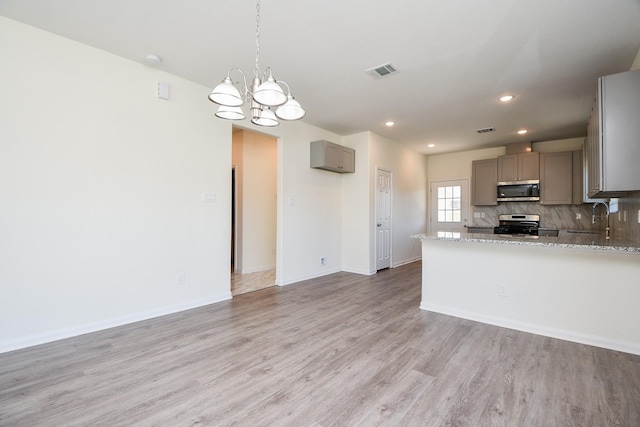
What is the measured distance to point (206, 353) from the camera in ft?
7.92

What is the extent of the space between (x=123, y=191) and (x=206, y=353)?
187 centimetres

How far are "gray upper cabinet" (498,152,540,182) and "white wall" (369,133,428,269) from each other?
1790 mm

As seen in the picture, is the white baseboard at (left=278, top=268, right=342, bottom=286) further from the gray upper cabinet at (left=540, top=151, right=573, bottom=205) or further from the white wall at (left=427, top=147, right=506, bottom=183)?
the gray upper cabinet at (left=540, top=151, right=573, bottom=205)

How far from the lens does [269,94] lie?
74.8 inches

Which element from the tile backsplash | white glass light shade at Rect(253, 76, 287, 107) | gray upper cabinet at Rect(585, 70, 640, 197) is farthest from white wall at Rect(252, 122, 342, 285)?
gray upper cabinet at Rect(585, 70, 640, 197)

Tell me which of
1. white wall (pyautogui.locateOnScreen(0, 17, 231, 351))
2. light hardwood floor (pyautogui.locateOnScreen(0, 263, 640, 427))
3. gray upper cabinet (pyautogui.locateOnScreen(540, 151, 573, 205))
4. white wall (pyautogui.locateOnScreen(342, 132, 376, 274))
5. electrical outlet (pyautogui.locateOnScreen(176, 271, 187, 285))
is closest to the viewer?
light hardwood floor (pyautogui.locateOnScreen(0, 263, 640, 427))

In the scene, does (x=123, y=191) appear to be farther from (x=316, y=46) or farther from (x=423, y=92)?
(x=423, y=92)

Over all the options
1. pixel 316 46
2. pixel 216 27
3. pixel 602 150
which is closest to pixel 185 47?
pixel 216 27

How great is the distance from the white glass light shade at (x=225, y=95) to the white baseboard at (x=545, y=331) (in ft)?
10.2

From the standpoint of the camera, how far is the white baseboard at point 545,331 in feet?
8.18

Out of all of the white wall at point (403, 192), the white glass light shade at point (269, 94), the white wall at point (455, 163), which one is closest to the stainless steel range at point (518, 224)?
the white wall at point (455, 163)

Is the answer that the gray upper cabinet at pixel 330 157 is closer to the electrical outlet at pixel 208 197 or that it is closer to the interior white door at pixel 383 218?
the interior white door at pixel 383 218

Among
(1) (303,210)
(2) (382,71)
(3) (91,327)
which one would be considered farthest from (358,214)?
(3) (91,327)

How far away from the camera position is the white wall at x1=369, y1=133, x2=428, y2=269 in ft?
19.0
